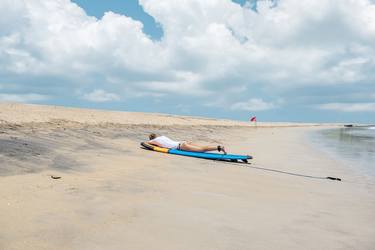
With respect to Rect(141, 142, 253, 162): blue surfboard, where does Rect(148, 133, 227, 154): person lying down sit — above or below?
above

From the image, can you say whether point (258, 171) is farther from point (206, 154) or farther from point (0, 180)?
point (0, 180)

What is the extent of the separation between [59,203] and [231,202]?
2558mm

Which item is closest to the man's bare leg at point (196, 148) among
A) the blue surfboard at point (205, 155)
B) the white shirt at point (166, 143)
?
the blue surfboard at point (205, 155)

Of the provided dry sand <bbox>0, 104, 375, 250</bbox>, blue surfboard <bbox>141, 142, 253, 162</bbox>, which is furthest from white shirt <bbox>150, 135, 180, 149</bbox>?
dry sand <bbox>0, 104, 375, 250</bbox>

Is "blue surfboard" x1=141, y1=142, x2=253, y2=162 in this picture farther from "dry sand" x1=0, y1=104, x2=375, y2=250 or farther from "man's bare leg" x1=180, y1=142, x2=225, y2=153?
"dry sand" x1=0, y1=104, x2=375, y2=250

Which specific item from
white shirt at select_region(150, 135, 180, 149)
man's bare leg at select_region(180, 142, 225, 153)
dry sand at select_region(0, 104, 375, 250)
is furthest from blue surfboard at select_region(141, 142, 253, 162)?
dry sand at select_region(0, 104, 375, 250)

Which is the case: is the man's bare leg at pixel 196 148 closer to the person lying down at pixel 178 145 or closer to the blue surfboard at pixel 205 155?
the person lying down at pixel 178 145

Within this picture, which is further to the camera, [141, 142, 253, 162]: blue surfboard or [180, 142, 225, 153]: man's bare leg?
[180, 142, 225, 153]: man's bare leg

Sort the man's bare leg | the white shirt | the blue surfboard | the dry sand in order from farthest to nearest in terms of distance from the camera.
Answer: the white shirt, the man's bare leg, the blue surfboard, the dry sand

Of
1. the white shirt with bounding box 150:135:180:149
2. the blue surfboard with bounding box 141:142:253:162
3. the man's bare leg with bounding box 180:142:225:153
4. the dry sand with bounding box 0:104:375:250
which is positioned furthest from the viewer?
the white shirt with bounding box 150:135:180:149

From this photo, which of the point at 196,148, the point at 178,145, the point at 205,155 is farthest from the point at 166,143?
the point at 205,155

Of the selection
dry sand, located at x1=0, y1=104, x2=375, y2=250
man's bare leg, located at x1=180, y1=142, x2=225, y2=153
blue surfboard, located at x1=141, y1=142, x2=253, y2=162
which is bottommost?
dry sand, located at x1=0, y1=104, x2=375, y2=250

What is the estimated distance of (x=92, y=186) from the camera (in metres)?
6.04

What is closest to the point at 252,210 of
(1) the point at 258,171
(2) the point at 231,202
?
(2) the point at 231,202
